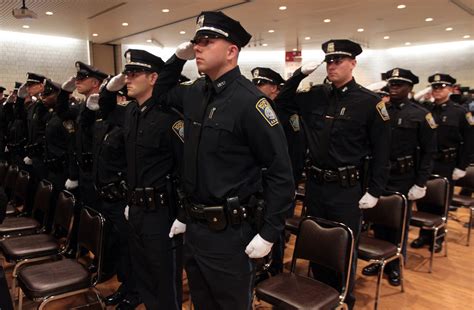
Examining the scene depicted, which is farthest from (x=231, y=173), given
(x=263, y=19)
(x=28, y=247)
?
(x=263, y=19)

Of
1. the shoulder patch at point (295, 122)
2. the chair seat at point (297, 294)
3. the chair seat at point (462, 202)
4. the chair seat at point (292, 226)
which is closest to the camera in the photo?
the chair seat at point (297, 294)

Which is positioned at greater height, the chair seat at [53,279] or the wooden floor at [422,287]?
the chair seat at [53,279]

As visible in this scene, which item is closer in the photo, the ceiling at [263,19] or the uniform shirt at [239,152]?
the uniform shirt at [239,152]

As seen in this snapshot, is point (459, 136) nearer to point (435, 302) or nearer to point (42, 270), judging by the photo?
point (435, 302)

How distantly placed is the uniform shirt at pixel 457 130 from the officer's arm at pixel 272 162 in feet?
11.8

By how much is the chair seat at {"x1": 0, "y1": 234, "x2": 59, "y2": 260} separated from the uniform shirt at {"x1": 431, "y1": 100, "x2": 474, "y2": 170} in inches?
167

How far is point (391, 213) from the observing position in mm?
2994

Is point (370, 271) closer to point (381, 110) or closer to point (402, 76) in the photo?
point (381, 110)

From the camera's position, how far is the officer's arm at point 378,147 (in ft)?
8.84

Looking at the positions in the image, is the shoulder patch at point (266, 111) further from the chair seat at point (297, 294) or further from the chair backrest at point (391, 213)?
the chair backrest at point (391, 213)

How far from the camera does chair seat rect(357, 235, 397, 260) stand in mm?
2768

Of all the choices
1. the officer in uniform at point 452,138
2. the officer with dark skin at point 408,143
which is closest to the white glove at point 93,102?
the officer with dark skin at point 408,143

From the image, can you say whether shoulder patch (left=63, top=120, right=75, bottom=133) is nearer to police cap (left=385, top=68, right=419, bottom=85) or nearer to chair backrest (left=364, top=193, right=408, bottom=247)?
chair backrest (left=364, top=193, right=408, bottom=247)

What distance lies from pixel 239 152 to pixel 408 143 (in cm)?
255
